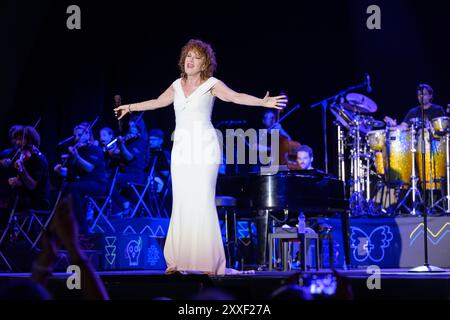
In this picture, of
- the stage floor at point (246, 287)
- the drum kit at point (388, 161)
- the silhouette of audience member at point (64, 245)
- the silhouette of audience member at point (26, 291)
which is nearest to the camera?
the silhouette of audience member at point (26, 291)

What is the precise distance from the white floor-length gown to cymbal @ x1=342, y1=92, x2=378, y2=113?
4.29 metres

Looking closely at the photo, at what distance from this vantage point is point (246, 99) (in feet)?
20.4

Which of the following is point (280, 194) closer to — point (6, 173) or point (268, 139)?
point (268, 139)

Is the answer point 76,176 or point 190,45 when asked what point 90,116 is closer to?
point 76,176

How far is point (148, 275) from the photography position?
570cm

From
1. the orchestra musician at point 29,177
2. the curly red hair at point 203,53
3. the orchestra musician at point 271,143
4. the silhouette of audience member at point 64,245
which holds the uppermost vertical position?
the curly red hair at point 203,53

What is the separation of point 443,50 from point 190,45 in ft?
20.1

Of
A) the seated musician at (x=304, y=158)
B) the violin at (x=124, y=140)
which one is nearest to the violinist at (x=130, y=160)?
the violin at (x=124, y=140)

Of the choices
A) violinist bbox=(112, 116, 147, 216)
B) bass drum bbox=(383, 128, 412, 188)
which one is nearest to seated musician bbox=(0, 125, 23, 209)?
violinist bbox=(112, 116, 147, 216)

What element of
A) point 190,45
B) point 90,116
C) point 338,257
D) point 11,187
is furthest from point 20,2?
point 338,257

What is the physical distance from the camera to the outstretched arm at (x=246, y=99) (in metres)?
6.03

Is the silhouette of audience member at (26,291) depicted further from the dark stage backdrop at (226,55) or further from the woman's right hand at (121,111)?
the dark stage backdrop at (226,55)

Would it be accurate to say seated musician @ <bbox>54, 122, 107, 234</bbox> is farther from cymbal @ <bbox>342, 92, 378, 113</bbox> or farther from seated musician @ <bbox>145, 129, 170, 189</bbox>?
cymbal @ <bbox>342, 92, 378, 113</bbox>

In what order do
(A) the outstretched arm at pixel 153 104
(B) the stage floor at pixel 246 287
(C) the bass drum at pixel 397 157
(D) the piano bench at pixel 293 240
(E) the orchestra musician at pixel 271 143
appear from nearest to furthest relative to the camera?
(B) the stage floor at pixel 246 287
(A) the outstretched arm at pixel 153 104
(D) the piano bench at pixel 293 240
(C) the bass drum at pixel 397 157
(E) the orchestra musician at pixel 271 143
